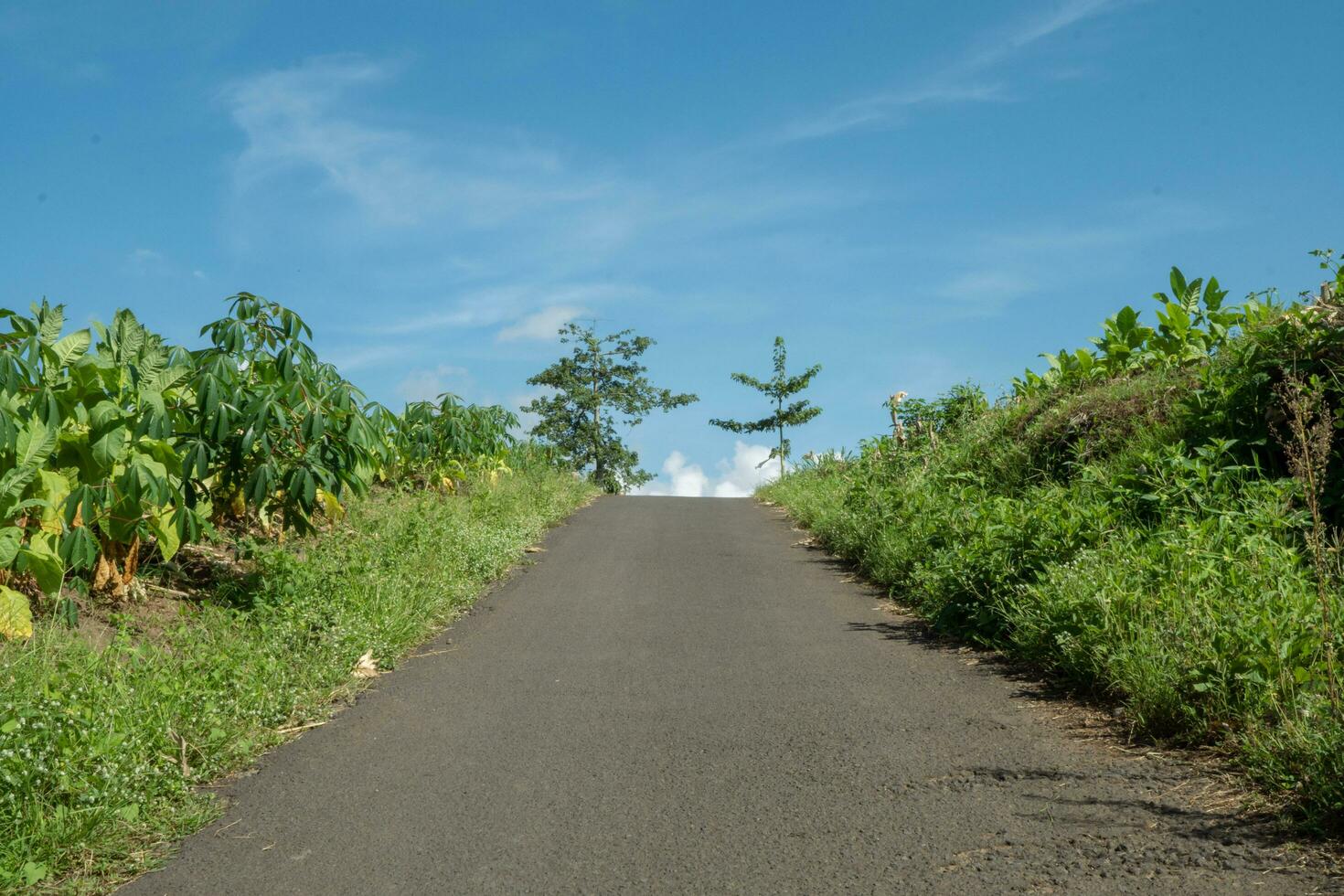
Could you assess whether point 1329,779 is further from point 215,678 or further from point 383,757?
point 215,678

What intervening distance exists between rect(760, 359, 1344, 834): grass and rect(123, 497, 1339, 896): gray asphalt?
0.37 metres

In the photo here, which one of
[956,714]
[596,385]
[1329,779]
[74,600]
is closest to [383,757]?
[956,714]

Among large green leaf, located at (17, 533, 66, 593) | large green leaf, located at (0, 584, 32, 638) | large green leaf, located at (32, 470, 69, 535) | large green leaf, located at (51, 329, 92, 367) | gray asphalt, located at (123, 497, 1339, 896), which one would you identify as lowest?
gray asphalt, located at (123, 497, 1339, 896)

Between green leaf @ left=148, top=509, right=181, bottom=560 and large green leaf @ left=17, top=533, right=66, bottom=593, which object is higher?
green leaf @ left=148, top=509, right=181, bottom=560

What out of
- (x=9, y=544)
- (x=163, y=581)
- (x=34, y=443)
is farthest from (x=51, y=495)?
(x=163, y=581)

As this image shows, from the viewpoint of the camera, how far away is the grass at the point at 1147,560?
483 centimetres

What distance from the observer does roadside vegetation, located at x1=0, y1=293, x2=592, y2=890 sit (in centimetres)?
441

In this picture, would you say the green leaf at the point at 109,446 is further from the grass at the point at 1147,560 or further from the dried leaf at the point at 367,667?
the grass at the point at 1147,560

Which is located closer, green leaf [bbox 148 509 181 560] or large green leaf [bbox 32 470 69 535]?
large green leaf [bbox 32 470 69 535]

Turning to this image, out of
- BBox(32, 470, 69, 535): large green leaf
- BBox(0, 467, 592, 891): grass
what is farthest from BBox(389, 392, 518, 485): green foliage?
BBox(32, 470, 69, 535): large green leaf

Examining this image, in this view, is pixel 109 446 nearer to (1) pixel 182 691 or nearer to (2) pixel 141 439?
(2) pixel 141 439

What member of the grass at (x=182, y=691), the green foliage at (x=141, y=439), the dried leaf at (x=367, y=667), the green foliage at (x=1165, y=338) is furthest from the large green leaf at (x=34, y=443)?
the green foliage at (x=1165, y=338)

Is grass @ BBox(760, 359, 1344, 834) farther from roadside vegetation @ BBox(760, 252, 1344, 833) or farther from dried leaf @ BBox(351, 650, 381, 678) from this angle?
dried leaf @ BBox(351, 650, 381, 678)

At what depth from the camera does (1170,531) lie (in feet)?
22.9
